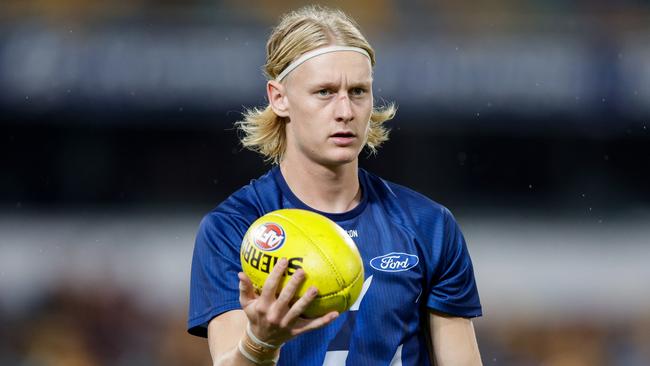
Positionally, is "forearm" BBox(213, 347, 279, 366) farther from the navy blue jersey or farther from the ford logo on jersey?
the ford logo on jersey

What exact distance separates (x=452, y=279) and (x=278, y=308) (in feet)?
3.33

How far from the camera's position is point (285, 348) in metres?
3.51

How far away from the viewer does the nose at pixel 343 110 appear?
351 cm

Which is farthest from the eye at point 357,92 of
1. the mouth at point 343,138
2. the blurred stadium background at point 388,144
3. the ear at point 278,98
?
the blurred stadium background at point 388,144

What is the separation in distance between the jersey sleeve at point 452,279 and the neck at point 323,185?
35 centimetres

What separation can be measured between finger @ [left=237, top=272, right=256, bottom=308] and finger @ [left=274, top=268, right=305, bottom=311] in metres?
0.13

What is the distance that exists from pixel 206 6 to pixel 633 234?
13.7 feet

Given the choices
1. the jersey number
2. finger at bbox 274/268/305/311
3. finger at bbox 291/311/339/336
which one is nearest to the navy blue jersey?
the jersey number

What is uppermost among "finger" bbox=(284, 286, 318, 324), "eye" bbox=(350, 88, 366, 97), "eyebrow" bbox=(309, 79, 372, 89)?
"eyebrow" bbox=(309, 79, 372, 89)

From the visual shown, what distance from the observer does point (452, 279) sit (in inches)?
147

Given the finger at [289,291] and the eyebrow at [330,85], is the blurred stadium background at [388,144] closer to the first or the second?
the eyebrow at [330,85]

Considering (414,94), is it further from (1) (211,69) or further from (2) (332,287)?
(2) (332,287)

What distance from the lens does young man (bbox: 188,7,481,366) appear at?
139 inches

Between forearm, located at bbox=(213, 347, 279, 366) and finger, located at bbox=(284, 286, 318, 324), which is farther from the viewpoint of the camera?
forearm, located at bbox=(213, 347, 279, 366)
